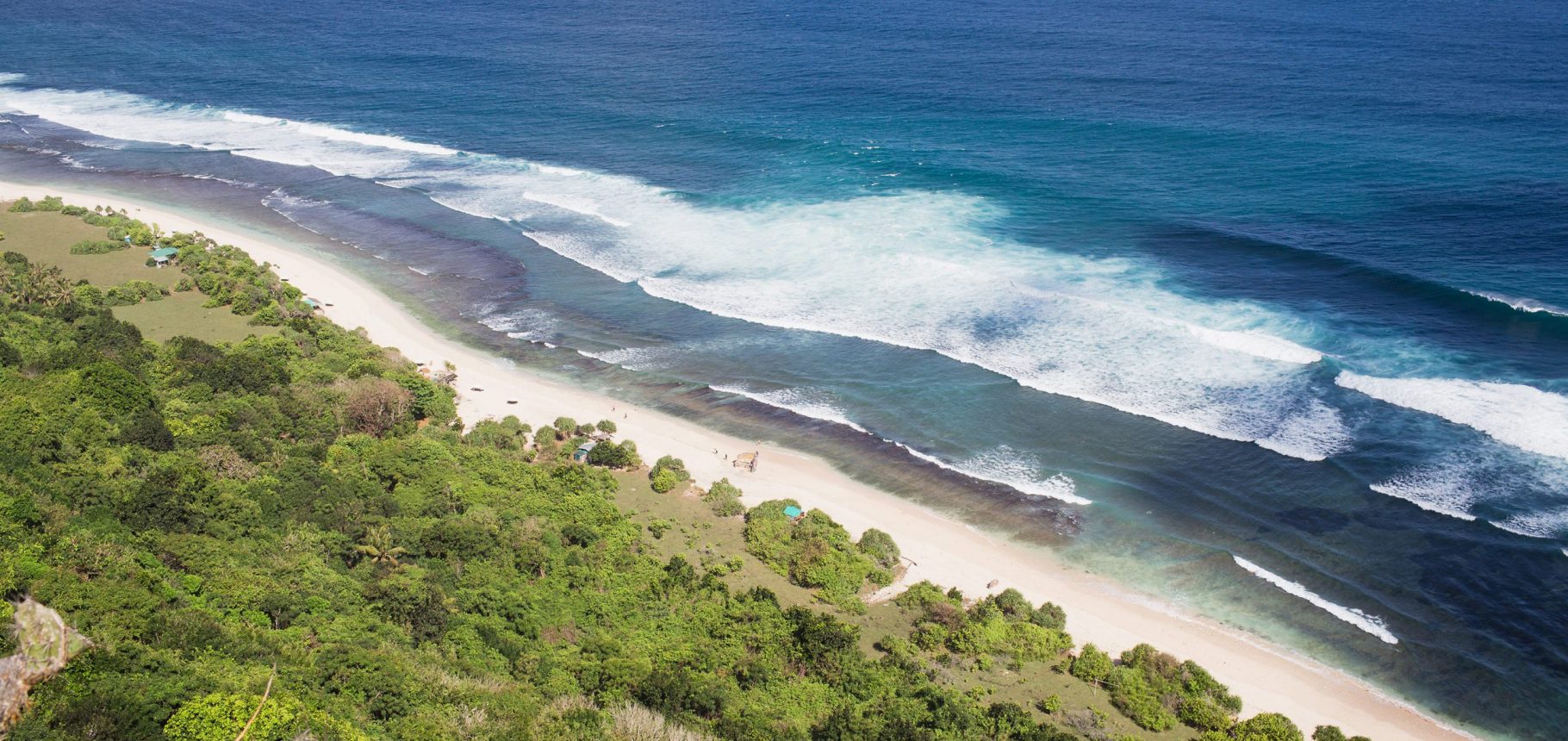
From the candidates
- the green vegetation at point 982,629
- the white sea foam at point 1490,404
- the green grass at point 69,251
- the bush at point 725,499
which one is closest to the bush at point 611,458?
the bush at point 725,499

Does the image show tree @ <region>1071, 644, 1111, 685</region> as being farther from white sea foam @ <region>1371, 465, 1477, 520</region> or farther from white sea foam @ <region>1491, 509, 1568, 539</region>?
white sea foam @ <region>1491, 509, 1568, 539</region>

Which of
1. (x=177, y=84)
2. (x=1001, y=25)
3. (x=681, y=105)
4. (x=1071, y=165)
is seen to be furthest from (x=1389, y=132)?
(x=177, y=84)

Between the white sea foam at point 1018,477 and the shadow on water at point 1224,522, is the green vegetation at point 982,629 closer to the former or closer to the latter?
the shadow on water at point 1224,522

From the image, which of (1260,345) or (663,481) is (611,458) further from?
(1260,345)

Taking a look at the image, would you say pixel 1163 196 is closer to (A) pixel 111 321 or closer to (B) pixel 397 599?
(B) pixel 397 599

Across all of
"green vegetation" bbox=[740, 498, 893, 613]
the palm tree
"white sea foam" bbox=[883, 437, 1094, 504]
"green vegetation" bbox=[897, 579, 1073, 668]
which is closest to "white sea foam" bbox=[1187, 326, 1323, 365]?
"white sea foam" bbox=[883, 437, 1094, 504]

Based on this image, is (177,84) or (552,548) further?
(177,84)

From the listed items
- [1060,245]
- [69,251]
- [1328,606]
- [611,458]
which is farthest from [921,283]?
[69,251]
